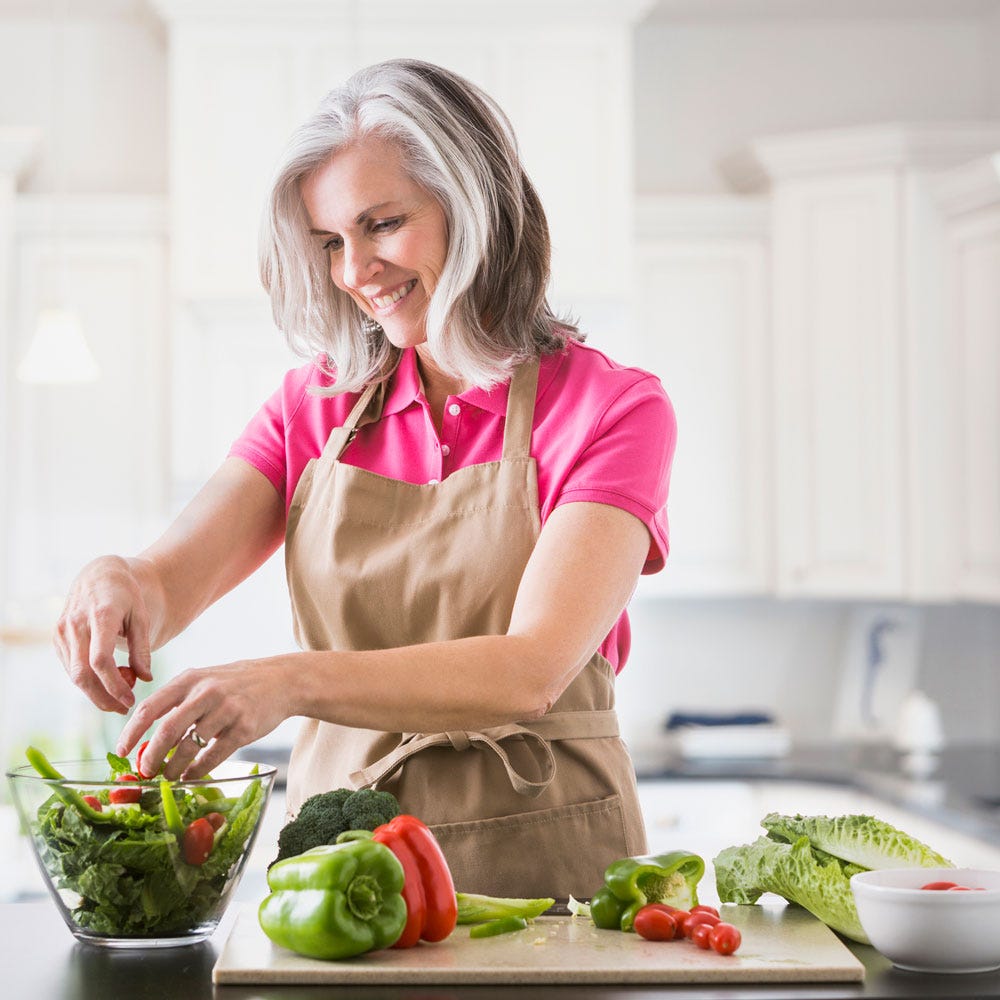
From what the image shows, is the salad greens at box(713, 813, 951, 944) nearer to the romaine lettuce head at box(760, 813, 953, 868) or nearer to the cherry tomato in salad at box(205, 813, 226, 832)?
the romaine lettuce head at box(760, 813, 953, 868)

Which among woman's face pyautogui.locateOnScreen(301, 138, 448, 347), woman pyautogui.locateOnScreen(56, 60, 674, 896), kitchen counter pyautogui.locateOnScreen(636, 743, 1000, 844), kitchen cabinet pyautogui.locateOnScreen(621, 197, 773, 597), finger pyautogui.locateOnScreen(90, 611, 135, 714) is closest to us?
finger pyautogui.locateOnScreen(90, 611, 135, 714)

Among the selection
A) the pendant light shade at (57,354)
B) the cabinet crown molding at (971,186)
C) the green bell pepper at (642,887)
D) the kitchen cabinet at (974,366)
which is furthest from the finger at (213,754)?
the cabinet crown molding at (971,186)

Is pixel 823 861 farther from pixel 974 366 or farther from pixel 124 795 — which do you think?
pixel 974 366

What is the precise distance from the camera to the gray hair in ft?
5.26

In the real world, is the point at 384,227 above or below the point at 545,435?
above

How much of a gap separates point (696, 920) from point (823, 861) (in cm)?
15

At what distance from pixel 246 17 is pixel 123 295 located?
0.82 metres

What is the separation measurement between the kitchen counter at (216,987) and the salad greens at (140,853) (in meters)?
0.03

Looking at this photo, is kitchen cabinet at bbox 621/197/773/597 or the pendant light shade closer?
the pendant light shade

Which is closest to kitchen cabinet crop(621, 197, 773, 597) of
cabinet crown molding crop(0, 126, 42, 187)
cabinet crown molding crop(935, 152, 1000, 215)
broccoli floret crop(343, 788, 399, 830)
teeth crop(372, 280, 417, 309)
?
cabinet crown molding crop(935, 152, 1000, 215)

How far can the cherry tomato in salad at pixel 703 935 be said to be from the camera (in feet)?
3.80

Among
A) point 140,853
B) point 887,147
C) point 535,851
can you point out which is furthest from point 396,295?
point 887,147

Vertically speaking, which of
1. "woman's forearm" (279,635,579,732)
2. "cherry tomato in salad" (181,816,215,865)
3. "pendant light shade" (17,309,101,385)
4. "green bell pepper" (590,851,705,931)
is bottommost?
"green bell pepper" (590,851,705,931)

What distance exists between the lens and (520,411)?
1647 mm
